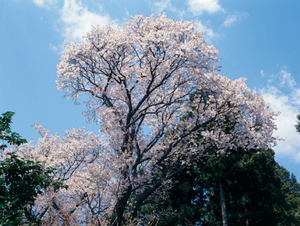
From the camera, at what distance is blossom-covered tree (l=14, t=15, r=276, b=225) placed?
10312 millimetres

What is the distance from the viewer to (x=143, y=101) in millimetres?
11703

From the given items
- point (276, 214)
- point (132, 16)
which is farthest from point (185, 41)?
point (276, 214)

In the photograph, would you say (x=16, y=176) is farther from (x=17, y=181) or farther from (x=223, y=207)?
(x=223, y=207)

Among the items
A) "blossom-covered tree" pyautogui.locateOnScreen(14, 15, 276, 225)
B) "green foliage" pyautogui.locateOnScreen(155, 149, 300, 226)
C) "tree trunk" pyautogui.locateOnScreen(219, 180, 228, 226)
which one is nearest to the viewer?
"blossom-covered tree" pyautogui.locateOnScreen(14, 15, 276, 225)

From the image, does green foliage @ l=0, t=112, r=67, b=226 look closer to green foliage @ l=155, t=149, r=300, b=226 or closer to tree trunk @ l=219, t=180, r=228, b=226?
green foliage @ l=155, t=149, r=300, b=226

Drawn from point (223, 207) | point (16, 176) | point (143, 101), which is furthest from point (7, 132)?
point (223, 207)

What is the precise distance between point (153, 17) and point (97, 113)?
572 centimetres

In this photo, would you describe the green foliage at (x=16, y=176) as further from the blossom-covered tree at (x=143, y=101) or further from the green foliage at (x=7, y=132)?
the blossom-covered tree at (x=143, y=101)

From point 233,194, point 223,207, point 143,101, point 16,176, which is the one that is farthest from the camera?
point 233,194

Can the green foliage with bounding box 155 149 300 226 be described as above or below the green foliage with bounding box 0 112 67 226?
above

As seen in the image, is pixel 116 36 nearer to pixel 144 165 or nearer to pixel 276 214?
pixel 144 165

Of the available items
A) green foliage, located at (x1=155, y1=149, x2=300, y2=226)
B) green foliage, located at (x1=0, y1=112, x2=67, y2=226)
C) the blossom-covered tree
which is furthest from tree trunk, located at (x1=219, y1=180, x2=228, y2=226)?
green foliage, located at (x1=0, y1=112, x2=67, y2=226)

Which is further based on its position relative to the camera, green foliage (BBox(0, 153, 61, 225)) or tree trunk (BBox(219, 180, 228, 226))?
tree trunk (BBox(219, 180, 228, 226))

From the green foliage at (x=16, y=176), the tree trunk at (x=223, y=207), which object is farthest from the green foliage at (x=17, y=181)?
the tree trunk at (x=223, y=207)
